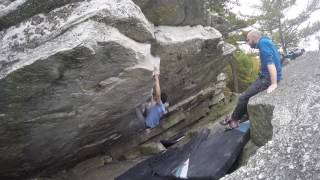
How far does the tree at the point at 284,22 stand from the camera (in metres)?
30.4

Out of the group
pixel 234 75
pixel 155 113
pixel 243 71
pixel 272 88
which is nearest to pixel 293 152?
pixel 272 88

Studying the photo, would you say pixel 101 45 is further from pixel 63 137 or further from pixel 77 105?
pixel 63 137

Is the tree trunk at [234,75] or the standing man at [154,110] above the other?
the standing man at [154,110]

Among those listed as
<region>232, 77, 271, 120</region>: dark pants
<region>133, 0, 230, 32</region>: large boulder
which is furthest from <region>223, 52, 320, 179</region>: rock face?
<region>133, 0, 230, 32</region>: large boulder

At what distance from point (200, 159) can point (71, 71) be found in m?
3.82

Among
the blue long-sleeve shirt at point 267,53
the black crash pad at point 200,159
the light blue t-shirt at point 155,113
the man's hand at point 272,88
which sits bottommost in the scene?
the black crash pad at point 200,159

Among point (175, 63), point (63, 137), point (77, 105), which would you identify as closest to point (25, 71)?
point (77, 105)

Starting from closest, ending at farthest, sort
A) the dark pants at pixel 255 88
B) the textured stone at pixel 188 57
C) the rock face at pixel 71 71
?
the rock face at pixel 71 71 < the dark pants at pixel 255 88 < the textured stone at pixel 188 57

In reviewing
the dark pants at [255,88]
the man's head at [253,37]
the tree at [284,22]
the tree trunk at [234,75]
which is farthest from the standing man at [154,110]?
the tree at [284,22]

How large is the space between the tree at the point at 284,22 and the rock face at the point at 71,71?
66.2 ft

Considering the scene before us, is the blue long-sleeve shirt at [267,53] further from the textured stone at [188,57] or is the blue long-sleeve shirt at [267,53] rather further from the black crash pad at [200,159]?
the textured stone at [188,57]

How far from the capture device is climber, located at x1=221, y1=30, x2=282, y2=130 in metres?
8.84

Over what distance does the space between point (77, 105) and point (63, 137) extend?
1.63m

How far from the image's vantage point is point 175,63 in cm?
1197
